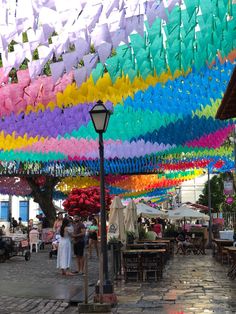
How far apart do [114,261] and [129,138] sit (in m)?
3.59

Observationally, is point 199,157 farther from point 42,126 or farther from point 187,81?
point 187,81

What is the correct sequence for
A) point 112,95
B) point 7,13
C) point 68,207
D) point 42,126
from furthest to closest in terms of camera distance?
1. point 68,207
2. point 42,126
3. point 112,95
4. point 7,13

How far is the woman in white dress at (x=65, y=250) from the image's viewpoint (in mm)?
16828

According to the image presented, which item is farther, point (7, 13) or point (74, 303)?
point (74, 303)

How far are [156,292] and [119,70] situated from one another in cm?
536

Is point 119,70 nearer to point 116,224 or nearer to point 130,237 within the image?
point 116,224

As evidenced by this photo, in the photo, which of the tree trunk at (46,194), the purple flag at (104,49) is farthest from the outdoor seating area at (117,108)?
the tree trunk at (46,194)

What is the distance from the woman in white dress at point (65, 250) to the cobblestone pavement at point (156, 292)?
13.1 inches

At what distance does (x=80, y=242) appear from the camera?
17.7 meters

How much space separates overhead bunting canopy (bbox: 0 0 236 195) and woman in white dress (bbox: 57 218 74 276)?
9.02ft

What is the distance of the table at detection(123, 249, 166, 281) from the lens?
14.8 meters

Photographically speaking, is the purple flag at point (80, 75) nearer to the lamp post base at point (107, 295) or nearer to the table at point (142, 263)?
the lamp post base at point (107, 295)

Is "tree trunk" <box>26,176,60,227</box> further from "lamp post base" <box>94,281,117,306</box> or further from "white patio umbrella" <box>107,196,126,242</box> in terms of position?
"lamp post base" <box>94,281,117,306</box>

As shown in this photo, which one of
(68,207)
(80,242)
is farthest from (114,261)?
(68,207)
